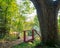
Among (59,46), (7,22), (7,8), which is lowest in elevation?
(59,46)

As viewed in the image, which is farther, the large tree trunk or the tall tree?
the tall tree

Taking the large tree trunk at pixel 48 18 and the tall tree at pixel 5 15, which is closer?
the large tree trunk at pixel 48 18

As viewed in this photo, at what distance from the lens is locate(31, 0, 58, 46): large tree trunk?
8320 mm

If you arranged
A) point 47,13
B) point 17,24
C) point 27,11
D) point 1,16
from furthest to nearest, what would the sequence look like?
point 27,11, point 17,24, point 1,16, point 47,13

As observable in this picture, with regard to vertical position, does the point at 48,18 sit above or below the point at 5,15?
below

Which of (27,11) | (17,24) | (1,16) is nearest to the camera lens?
(1,16)

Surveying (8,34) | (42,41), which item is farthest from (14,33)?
(42,41)

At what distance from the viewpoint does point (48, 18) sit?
8.33 meters

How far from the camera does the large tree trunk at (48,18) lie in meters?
8.32

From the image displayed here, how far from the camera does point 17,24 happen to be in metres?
15.6

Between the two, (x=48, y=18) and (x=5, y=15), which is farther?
(x=5, y=15)

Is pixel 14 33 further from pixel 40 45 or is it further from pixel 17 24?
pixel 40 45

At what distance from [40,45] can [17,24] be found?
7152 mm

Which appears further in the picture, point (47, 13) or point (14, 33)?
point (14, 33)
